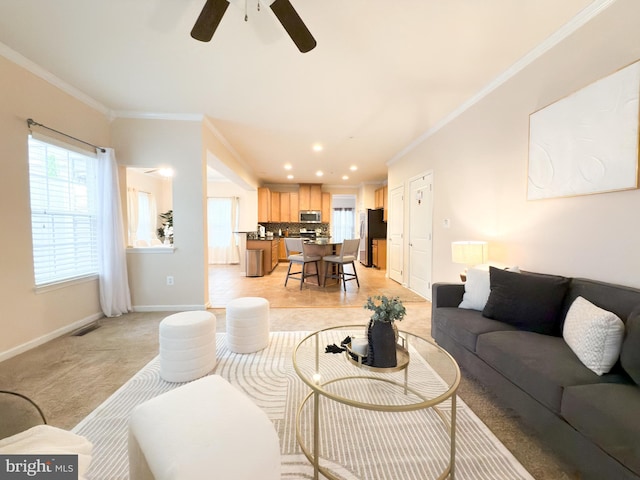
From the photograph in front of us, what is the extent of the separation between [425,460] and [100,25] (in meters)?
3.51

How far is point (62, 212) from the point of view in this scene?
9.30 ft

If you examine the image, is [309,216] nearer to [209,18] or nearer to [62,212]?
[62,212]

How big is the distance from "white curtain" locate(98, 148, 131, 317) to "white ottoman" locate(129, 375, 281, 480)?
2.93 meters

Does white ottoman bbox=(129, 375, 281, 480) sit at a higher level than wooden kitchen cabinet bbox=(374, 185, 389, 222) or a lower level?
lower

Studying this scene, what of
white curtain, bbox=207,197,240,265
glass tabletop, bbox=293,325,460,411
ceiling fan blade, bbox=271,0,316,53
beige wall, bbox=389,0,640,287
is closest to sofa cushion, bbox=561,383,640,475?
glass tabletop, bbox=293,325,460,411

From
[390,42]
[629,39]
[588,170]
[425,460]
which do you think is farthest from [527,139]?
[425,460]

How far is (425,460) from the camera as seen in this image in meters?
1.29

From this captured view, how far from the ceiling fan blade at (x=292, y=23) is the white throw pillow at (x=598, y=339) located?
2.36m

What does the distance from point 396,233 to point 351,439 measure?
14.7 ft

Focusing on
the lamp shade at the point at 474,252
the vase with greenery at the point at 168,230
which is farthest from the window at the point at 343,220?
the lamp shade at the point at 474,252

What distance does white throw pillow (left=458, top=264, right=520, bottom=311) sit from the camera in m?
2.19

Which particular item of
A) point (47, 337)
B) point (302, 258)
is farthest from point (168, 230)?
point (302, 258)

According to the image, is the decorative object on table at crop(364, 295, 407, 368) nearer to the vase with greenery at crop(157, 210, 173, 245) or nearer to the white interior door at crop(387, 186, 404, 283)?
the vase with greenery at crop(157, 210, 173, 245)

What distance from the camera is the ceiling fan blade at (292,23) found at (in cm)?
149
